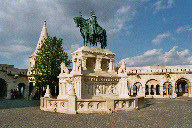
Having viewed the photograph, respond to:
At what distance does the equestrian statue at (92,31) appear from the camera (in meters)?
13.9

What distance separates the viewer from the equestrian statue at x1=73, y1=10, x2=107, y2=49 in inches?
548

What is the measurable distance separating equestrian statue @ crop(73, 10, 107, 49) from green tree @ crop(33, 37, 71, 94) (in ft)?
25.3

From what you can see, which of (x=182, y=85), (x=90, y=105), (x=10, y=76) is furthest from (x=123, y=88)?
(x=182, y=85)

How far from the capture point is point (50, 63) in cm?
2017

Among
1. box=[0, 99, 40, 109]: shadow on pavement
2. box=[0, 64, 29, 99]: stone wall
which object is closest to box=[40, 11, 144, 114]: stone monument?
box=[0, 99, 40, 109]: shadow on pavement

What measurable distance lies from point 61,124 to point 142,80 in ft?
82.5

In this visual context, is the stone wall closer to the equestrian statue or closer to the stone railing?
the equestrian statue

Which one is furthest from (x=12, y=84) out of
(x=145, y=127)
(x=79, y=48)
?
(x=145, y=127)

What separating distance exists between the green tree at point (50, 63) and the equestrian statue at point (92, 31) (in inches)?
303

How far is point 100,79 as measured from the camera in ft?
41.1

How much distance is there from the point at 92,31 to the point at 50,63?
853 centimetres

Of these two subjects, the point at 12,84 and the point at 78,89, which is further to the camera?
the point at 12,84

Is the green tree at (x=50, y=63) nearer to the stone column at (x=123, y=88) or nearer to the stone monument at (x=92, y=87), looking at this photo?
the stone monument at (x=92, y=87)

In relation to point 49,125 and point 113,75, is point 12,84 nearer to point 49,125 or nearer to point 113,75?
point 113,75
